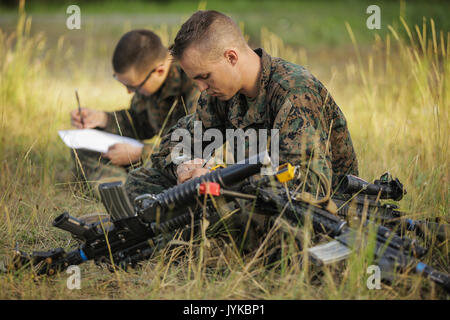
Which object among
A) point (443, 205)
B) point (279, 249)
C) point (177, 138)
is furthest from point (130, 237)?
point (443, 205)

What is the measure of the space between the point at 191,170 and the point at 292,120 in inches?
25.8

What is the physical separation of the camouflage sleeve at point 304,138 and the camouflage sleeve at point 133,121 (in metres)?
2.42

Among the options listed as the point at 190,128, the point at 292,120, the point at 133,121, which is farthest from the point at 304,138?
the point at 133,121

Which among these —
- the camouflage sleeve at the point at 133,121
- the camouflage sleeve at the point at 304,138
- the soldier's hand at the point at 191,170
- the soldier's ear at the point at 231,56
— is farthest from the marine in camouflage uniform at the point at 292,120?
the camouflage sleeve at the point at 133,121

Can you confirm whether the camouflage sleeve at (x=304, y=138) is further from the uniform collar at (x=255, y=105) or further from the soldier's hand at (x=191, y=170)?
the soldier's hand at (x=191, y=170)

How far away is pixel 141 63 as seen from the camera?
4.26 meters

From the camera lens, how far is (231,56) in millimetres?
2752

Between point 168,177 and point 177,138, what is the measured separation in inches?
18.2

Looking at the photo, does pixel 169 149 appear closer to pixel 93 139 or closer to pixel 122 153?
pixel 122 153

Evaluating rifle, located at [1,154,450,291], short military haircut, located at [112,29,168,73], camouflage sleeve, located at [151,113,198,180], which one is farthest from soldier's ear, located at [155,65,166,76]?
rifle, located at [1,154,450,291]

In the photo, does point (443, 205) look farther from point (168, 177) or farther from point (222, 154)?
point (168, 177)

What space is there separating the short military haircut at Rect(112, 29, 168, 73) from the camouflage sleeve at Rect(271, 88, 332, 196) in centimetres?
203

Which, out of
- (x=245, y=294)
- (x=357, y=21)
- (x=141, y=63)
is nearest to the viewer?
(x=245, y=294)

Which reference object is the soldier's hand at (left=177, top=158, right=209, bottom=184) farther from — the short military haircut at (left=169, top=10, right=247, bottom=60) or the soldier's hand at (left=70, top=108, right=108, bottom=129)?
the soldier's hand at (left=70, top=108, right=108, bottom=129)
